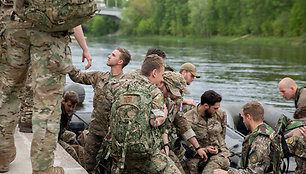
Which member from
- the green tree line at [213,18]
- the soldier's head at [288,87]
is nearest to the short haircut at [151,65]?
the soldier's head at [288,87]

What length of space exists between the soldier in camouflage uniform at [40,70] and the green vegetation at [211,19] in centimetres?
3139

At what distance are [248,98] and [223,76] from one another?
455cm

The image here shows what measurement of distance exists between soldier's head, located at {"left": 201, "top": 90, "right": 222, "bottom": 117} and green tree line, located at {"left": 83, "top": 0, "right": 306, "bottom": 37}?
36.7m

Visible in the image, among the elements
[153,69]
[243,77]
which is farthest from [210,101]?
[243,77]

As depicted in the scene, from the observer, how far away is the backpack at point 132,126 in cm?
261

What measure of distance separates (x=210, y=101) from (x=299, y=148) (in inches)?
40.9

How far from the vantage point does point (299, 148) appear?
361 centimetres

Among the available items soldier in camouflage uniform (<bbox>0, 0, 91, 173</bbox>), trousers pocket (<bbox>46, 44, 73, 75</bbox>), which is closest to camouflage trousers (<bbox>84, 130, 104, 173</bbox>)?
soldier in camouflage uniform (<bbox>0, 0, 91, 173</bbox>)

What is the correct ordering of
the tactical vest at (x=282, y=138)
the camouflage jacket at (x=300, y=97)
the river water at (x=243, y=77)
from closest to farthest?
the tactical vest at (x=282, y=138), the camouflage jacket at (x=300, y=97), the river water at (x=243, y=77)

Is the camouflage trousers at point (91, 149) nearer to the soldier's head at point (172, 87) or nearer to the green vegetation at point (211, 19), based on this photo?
the soldier's head at point (172, 87)

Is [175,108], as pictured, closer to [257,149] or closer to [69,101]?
[257,149]

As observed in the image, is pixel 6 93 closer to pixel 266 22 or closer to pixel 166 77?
pixel 166 77

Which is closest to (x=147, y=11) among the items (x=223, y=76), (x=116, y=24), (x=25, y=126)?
(x=116, y=24)

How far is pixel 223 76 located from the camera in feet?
56.5
